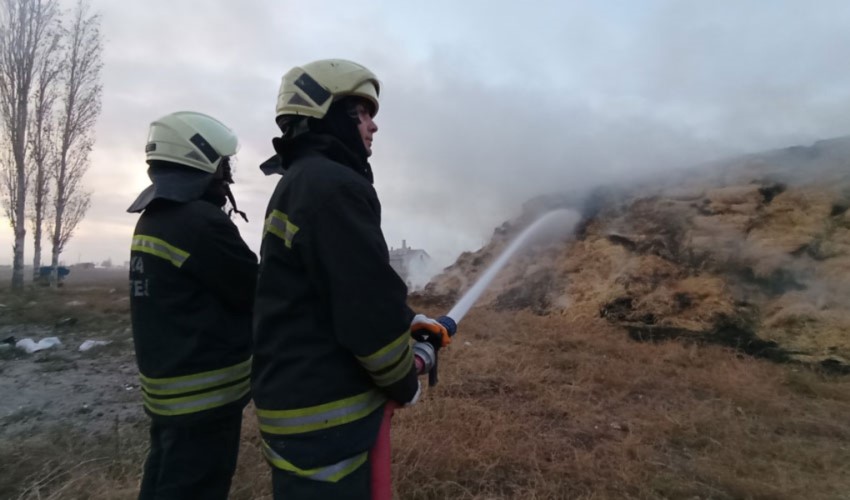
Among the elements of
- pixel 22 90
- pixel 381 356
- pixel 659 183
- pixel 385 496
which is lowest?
pixel 385 496

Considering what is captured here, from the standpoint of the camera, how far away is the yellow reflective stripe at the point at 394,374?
1485mm

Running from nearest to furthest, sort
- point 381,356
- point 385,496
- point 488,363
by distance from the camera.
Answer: point 381,356
point 385,496
point 488,363

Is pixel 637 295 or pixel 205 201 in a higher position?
pixel 205 201

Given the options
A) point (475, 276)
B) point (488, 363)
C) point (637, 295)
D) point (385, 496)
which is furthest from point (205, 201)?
point (475, 276)

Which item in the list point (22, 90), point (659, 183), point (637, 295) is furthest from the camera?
point (22, 90)

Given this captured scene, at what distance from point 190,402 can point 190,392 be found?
0.04 metres

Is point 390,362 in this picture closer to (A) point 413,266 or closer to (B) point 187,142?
(B) point 187,142

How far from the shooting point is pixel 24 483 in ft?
10.4

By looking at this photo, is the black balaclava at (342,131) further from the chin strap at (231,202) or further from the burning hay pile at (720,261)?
the burning hay pile at (720,261)

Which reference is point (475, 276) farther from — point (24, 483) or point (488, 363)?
point (24, 483)

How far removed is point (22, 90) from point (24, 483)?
18274 millimetres

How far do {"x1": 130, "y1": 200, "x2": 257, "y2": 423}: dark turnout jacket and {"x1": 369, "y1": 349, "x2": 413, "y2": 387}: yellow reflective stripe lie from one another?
94 cm

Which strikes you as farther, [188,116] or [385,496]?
[188,116]

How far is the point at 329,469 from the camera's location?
148cm
